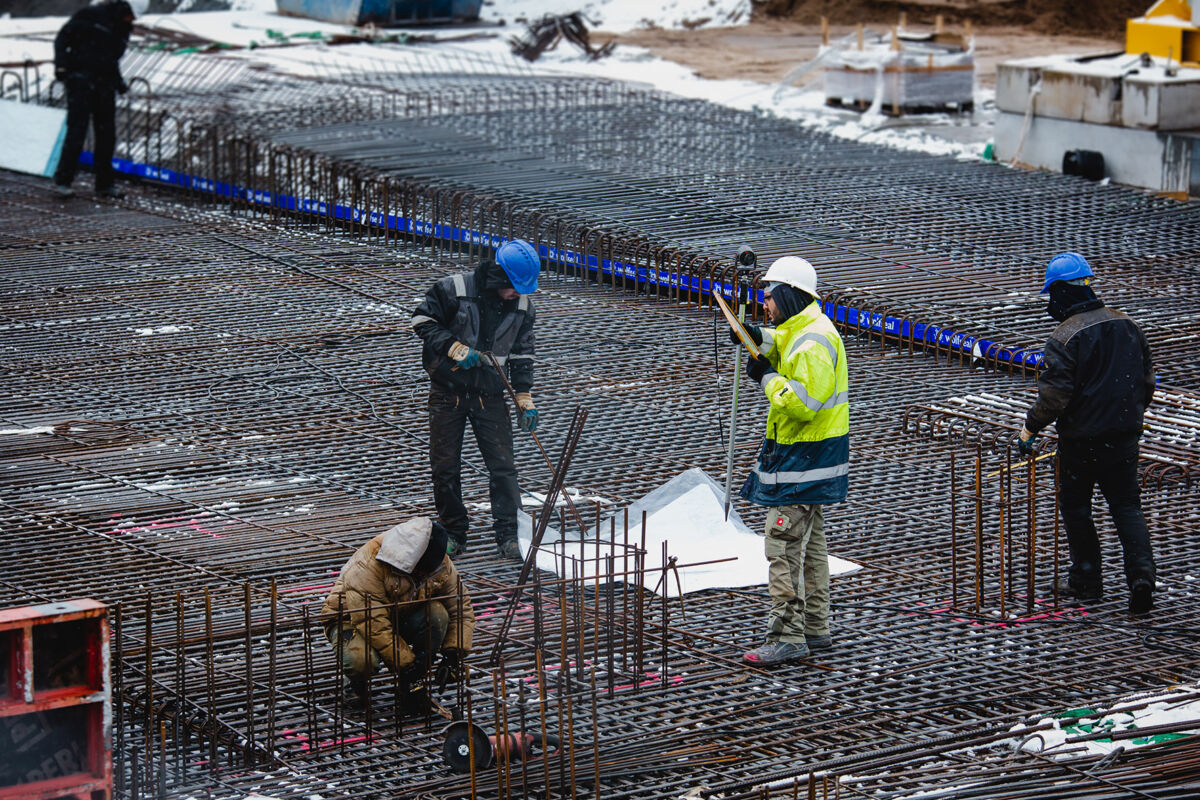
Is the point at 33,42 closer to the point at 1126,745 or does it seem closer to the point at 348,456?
the point at 348,456

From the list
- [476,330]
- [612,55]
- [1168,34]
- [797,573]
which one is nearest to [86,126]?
[476,330]

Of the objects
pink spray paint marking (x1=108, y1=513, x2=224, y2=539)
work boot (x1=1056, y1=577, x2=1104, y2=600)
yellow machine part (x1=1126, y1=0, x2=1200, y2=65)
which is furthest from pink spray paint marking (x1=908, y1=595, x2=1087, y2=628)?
yellow machine part (x1=1126, y1=0, x2=1200, y2=65)

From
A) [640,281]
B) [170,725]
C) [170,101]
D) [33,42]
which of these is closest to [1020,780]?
[170,725]

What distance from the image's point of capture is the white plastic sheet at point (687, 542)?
7781 mm

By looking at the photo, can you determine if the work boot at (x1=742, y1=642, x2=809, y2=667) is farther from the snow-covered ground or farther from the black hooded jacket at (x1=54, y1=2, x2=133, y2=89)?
the snow-covered ground

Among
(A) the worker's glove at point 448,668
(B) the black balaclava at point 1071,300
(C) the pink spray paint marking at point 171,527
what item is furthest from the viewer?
(C) the pink spray paint marking at point 171,527

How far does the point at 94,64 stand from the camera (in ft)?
52.2

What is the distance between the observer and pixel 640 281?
13.1 meters

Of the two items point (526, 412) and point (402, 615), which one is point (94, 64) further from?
point (402, 615)

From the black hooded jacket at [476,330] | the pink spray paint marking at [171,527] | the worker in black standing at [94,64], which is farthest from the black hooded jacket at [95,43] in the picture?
the black hooded jacket at [476,330]

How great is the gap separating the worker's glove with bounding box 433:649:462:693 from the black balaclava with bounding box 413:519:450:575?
326 millimetres

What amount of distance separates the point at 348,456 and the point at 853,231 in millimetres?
5752

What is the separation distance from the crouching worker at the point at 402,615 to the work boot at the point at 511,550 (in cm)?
158

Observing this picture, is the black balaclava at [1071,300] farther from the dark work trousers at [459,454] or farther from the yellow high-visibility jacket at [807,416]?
the dark work trousers at [459,454]
